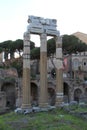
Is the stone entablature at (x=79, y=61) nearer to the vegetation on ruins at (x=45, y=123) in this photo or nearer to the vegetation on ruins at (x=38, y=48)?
Answer: the vegetation on ruins at (x=38, y=48)

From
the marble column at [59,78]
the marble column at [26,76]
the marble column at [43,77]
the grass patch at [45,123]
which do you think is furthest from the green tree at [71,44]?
the grass patch at [45,123]

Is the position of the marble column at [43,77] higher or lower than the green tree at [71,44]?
lower

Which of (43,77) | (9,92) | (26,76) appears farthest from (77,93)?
(26,76)

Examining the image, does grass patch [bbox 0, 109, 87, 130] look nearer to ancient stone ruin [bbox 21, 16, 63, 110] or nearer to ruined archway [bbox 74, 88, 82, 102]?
ancient stone ruin [bbox 21, 16, 63, 110]

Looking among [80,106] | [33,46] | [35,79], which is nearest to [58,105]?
[80,106]

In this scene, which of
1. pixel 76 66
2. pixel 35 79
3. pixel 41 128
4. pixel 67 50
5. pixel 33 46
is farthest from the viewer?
pixel 76 66

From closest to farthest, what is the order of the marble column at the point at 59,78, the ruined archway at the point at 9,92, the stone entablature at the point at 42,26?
the stone entablature at the point at 42,26, the marble column at the point at 59,78, the ruined archway at the point at 9,92

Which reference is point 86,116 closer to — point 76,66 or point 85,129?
point 85,129

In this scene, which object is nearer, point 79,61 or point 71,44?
point 71,44

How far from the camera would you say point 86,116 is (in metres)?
15.8

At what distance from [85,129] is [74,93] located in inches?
1071

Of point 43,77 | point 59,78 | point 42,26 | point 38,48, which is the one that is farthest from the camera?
point 38,48

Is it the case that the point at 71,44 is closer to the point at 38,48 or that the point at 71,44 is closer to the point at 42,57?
the point at 38,48

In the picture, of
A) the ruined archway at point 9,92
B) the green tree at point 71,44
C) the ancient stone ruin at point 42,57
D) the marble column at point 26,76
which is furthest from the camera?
the green tree at point 71,44
